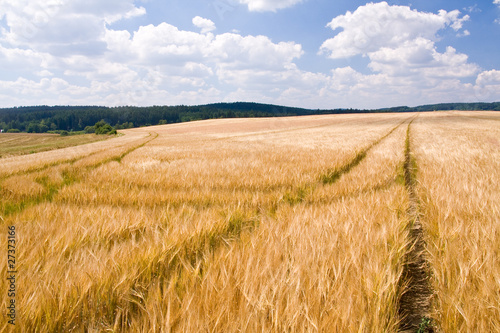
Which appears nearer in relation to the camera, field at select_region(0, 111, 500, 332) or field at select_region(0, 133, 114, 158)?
field at select_region(0, 111, 500, 332)

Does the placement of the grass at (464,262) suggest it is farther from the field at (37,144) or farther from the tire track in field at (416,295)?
the field at (37,144)

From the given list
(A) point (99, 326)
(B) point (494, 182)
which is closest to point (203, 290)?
(A) point (99, 326)

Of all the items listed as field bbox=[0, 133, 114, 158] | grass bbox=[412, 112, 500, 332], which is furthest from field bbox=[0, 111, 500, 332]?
field bbox=[0, 133, 114, 158]

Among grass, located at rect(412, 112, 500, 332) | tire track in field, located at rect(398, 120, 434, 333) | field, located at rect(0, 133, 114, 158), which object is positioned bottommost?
field, located at rect(0, 133, 114, 158)

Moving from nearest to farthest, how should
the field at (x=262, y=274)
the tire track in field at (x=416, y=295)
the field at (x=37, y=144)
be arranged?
the field at (x=262, y=274) → the tire track in field at (x=416, y=295) → the field at (x=37, y=144)

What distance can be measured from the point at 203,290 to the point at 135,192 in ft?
9.39

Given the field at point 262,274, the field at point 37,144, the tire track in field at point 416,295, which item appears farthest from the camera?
the field at point 37,144

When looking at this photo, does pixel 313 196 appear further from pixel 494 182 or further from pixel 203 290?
pixel 494 182

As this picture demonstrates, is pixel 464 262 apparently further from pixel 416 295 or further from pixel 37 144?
pixel 37 144

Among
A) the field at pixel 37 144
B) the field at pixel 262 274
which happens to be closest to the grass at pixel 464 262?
the field at pixel 262 274

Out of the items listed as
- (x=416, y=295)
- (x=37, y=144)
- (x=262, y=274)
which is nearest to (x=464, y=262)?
(x=416, y=295)

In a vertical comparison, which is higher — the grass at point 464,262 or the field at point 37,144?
the grass at point 464,262

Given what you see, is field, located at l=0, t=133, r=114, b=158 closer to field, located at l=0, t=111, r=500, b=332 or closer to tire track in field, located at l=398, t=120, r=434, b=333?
field, located at l=0, t=111, r=500, b=332

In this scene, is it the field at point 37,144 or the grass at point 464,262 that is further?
the field at point 37,144
